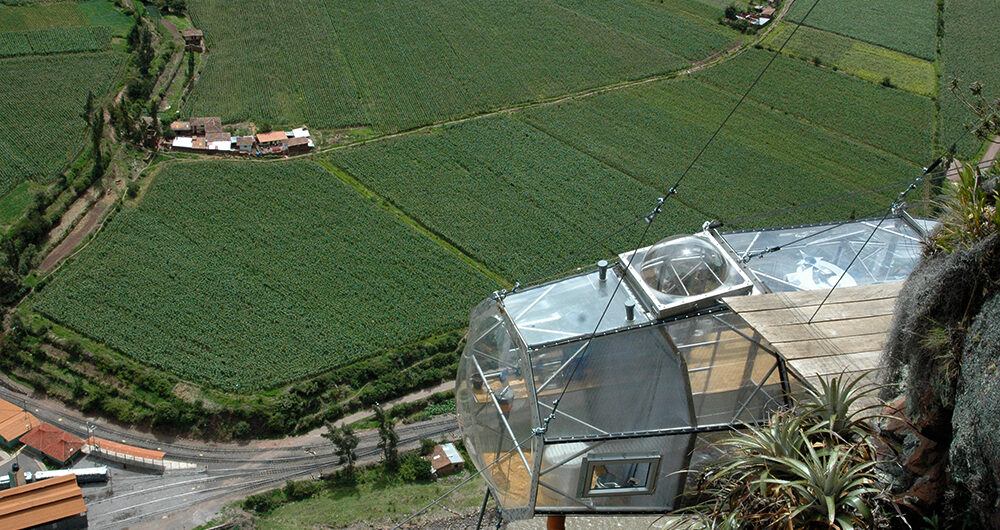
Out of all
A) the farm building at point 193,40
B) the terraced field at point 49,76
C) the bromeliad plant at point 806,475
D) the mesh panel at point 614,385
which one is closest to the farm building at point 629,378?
the mesh panel at point 614,385

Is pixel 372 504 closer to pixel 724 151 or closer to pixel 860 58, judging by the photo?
pixel 724 151

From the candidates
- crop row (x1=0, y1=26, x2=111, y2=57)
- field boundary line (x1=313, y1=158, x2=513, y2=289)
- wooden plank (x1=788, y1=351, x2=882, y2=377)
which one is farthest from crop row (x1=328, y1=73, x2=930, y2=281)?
wooden plank (x1=788, y1=351, x2=882, y2=377)

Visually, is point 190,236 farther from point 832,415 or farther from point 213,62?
point 832,415

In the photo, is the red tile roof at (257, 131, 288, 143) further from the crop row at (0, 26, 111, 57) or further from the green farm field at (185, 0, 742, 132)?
the crop row at (0, 26, 111, 57)

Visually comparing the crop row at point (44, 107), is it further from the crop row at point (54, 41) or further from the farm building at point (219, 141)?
the farm building at point (219, 141)

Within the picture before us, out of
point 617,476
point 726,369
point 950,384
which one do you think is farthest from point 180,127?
point 950,384

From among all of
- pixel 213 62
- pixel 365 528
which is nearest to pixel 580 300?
pixel 365 528
